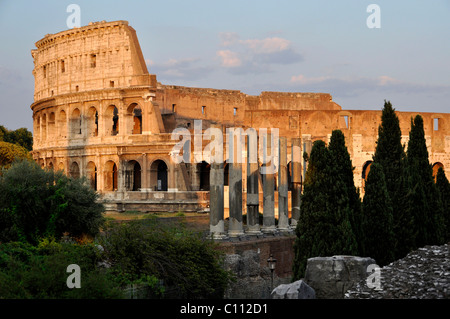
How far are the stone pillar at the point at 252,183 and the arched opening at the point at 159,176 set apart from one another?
1550cm

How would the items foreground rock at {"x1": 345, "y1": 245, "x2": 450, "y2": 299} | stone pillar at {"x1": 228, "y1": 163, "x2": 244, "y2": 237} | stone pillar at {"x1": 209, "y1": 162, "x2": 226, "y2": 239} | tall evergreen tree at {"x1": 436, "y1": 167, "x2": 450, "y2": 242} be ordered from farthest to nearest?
tall evergreen tree at {"x1": 436, "y1": 167, "x2": 450, "y2": 242} → stone pillar at {"x1": 228, "y1": 163, "x2": 244, "y2": 237} → stone pillar at {"x1": 209, "y1": 162, "x2": 226, "y2": 239} → foreground rock at {"x1": 345, "y1": 245, "x2": 450, "y2": 299}

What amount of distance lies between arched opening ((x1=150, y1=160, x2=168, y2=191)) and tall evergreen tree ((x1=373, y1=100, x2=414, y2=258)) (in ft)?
67.2

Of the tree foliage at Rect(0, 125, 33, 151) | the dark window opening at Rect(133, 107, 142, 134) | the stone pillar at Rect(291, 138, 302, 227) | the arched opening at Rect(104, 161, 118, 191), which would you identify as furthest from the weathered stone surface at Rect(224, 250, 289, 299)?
the tree foliage at Rect(0, 125, 33, 151)

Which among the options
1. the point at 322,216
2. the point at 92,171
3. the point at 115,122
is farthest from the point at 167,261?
the point at 115,122

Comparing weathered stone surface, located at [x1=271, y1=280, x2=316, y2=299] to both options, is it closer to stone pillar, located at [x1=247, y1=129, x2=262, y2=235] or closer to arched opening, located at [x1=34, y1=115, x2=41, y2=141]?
stone pillar, located at [x1=247, y1=129, x2=262, y2=235]

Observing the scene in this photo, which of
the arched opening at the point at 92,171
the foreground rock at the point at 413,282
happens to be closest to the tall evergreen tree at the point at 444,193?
the foreground rock at the point at 413,282

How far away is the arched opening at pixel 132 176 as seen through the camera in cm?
3888

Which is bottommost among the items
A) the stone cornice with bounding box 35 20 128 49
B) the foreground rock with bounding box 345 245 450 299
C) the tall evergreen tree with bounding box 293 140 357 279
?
the foreground rock with bounding box 345 245 450 299

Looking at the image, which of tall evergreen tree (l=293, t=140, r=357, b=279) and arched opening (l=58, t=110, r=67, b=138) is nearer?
tall evergreen tree (l=293, t=140, r=357, b=279)

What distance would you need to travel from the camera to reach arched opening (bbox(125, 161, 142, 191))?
38.9 metres

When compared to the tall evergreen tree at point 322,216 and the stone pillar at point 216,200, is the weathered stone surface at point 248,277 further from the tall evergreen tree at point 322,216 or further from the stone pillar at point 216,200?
the tall evergreen tree at point 322,216

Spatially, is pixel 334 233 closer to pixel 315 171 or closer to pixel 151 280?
pixel 315 171
